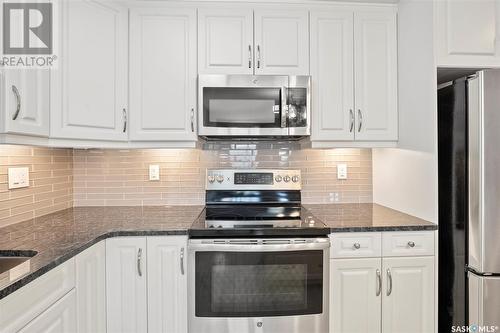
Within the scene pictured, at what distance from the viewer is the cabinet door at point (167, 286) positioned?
169 cm

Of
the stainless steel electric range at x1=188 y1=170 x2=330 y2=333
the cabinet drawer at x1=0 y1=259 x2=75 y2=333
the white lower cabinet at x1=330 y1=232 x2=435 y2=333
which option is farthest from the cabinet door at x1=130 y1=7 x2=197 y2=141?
the white lower cabinet at x1=330 y1=232 x2=435 y2=333

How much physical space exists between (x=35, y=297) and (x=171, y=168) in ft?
4.57

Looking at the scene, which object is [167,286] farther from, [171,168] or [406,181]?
[406,181]

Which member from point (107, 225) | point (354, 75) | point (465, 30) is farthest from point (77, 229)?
point (465, 30)

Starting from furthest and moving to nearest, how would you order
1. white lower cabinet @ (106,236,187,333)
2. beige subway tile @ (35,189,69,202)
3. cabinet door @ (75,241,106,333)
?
beige subway tile @ (35,189,69,202)
white lower cabinet @ (106,236,187,333)
cabinet door @ (75,241,106,333)

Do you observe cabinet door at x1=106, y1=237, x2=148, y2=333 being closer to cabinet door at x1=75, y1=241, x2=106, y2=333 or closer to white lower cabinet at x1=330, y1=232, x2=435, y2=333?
cabinet door at x1=75, y1=241, x2=106, y2=333

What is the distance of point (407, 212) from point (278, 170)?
2.97 ft

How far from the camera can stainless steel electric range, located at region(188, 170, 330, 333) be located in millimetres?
1694

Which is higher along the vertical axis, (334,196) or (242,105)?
(242,105)

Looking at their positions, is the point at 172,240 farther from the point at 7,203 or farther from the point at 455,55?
the point at 455,55

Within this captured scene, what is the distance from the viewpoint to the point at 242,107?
199 centimetres

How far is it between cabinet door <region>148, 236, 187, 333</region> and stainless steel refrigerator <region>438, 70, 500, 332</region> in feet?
4.90

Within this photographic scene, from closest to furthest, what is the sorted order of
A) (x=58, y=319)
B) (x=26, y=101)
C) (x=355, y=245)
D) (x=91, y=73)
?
1. (x=58, y=319)
2. (x=26, y=101)
3. (x=355, y=245)
4. (x=91, y=73)

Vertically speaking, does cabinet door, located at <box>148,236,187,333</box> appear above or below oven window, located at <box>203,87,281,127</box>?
below
